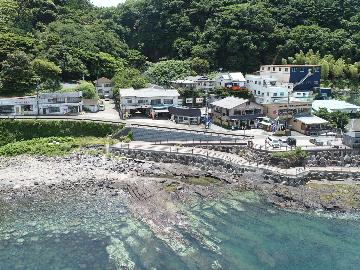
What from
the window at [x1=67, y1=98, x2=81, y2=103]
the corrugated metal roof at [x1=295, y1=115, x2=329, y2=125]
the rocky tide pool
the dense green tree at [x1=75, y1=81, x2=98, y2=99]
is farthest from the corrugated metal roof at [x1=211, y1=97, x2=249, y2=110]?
the rocky tide pool

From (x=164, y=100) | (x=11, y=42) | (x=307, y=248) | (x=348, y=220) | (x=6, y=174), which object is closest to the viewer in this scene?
(x=307, y=248)

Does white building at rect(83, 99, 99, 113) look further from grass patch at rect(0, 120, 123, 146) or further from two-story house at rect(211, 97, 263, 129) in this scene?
two-story house at rect(211, 97, 263, 129)

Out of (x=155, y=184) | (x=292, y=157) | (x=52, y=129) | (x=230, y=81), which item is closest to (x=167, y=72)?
(x=230, y=81)

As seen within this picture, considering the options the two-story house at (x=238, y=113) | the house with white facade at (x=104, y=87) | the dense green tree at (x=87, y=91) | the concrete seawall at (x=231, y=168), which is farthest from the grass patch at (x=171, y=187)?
the house with white facade at (x=104, y=87)

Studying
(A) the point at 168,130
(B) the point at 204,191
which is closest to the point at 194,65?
(A) the point at 168,130

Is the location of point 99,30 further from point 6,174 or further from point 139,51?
point 6,174

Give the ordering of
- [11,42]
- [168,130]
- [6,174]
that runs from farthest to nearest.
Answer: [11,42] < [168,130] < [6,174]

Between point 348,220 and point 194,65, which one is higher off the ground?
point 194,65
